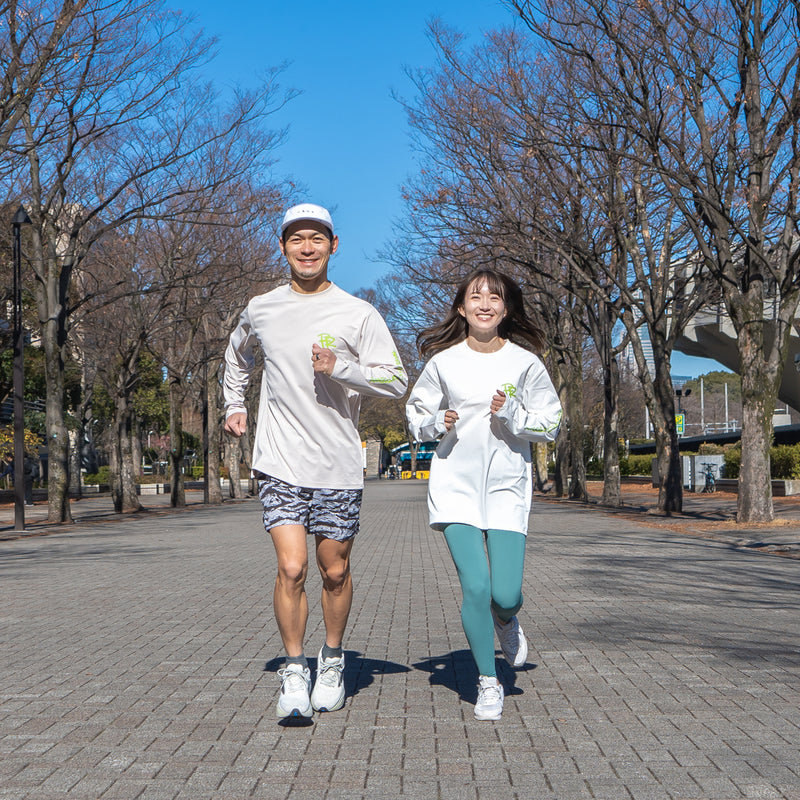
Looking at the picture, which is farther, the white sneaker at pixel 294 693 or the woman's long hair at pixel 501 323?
the woman's long hair at pixel 501 323

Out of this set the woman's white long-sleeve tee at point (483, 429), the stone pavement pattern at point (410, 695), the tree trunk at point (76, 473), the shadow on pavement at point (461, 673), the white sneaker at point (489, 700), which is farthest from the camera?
the tree trunk at point (76, 473)

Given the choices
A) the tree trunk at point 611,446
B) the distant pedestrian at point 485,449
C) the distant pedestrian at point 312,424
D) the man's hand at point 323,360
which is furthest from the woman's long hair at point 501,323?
the tree trunk at point 611,446

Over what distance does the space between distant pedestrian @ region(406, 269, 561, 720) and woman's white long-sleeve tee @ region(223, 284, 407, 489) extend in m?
0.27

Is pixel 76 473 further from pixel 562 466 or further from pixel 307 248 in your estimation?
pixel 307 248

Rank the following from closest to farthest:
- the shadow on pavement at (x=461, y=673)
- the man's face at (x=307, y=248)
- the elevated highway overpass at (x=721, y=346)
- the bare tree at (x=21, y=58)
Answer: the man's face at (x=307, y=248), the shadow on pavement at (x=461, y=673), the bare tree at (x=21, y=58), the elevated highway overpass at (x=721, y=346)

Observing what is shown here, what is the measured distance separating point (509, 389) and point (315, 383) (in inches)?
33.9

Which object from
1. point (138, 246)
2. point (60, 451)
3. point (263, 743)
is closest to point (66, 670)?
point (263, 743)

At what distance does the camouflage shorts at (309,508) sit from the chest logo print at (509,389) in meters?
0.78

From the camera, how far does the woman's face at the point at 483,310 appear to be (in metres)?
5.20

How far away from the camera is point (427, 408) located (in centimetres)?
511

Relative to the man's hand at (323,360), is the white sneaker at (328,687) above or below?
below

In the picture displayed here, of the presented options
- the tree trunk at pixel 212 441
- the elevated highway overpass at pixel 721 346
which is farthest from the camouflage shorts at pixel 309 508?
the elevated highway overpass at pixel 721 346

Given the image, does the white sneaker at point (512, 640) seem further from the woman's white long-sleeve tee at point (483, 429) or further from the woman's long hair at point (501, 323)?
the woman's long hair at point (501, 323)

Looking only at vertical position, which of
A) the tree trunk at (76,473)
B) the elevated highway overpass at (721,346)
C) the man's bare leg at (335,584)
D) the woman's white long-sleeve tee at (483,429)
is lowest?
the tree trunk at (76,473)
